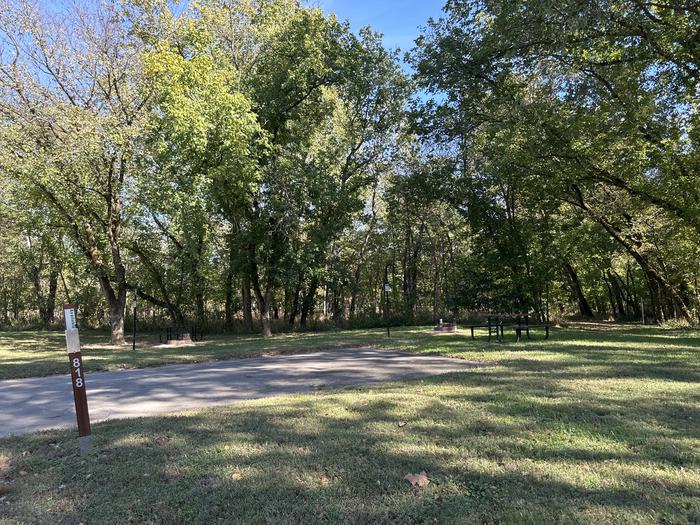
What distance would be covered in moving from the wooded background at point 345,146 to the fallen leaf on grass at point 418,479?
29.9 feet

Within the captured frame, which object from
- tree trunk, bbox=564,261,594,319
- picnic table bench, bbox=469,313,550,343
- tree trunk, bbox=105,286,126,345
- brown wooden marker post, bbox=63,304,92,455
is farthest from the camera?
tree trunk, bbox=564,261,594,319

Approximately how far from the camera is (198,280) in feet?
96.1

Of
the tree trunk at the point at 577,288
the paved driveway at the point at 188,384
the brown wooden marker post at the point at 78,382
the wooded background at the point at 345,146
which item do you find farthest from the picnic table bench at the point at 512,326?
the tree trunk at the point at 577,288

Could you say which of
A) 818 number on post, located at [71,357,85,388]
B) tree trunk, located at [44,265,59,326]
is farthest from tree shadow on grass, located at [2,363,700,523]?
tree trunk, located at [44,265,59,326]

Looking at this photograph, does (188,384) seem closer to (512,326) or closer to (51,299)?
(512,326)

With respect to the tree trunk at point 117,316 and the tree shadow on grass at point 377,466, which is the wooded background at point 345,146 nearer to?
the tree trunk at point 117,316

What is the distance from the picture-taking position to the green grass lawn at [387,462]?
305 cm

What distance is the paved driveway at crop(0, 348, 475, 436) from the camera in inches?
261

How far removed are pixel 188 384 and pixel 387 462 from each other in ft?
19.5

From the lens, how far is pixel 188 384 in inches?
344

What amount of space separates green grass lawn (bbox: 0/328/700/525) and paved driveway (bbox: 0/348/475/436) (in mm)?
1150

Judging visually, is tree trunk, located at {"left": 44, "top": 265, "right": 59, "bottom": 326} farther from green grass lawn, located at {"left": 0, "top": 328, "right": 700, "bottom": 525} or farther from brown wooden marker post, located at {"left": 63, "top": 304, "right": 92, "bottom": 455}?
green grass lawn, located at {"left": 0, "top": 328, "right": 700, "bottom": 525}

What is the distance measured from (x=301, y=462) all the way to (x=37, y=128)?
63.6 ft

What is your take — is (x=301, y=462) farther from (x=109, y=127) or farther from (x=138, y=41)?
(x=138, y=41)
